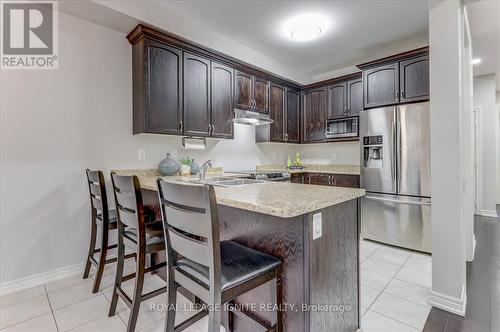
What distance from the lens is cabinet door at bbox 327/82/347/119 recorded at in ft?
13.6

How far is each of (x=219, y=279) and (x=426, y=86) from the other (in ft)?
11.1

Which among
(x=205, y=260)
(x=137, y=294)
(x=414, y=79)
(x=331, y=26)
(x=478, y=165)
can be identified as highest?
(x=331, y=26)

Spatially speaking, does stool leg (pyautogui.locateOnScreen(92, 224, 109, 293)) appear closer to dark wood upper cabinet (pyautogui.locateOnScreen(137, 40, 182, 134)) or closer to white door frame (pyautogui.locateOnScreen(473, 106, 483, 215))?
dark wood upper cabinet (pyautogui.locateOnScreen(137, 40, 182, 134))

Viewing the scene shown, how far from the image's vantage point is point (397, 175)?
10.4 ft

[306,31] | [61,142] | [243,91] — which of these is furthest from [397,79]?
[61,142]

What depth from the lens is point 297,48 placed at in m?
3.78

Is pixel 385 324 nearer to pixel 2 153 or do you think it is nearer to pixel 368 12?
pixel 368 12

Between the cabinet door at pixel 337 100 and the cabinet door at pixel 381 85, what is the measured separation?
0.55 m

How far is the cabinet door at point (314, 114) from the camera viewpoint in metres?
4.45

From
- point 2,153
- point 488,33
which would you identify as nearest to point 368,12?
point 488,33

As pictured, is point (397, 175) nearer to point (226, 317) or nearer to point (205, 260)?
point (226, 317)

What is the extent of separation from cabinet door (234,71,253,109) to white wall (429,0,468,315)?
7.52 feet

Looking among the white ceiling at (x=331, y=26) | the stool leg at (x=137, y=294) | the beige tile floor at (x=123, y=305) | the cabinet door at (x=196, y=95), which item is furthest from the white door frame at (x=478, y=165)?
the stool leg at (x=137, y=294)

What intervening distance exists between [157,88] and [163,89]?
0.07 m
